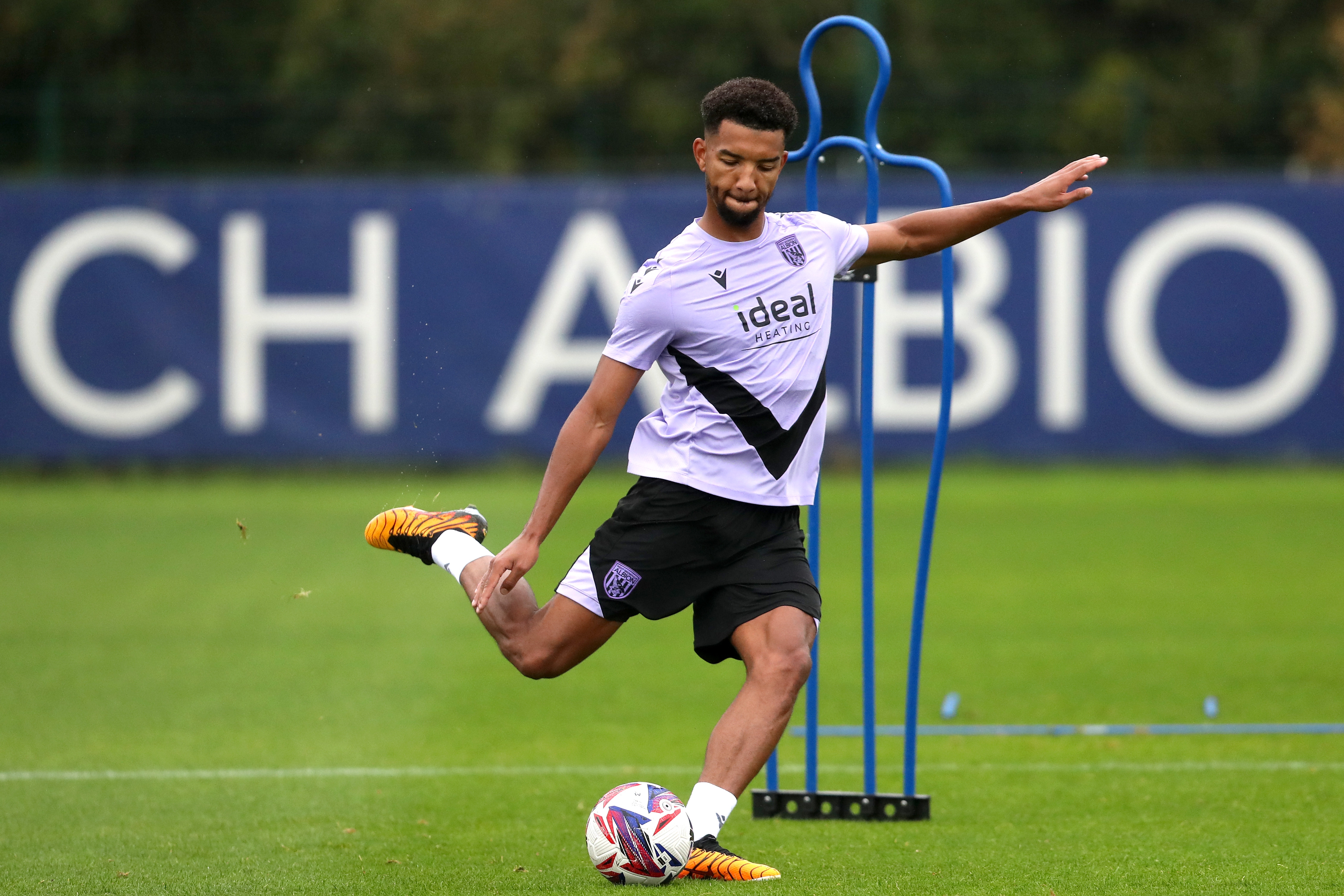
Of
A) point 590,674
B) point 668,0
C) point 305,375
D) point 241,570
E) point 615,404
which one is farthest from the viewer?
point 668,0

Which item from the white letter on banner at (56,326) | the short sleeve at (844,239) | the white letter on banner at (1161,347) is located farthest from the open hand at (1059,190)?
the white letter on banner at (56,326)

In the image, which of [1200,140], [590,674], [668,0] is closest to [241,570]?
[590,674]

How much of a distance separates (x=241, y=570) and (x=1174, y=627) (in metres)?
6.50

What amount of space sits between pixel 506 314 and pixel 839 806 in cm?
1232

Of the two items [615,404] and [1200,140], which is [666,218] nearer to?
[1200,140]

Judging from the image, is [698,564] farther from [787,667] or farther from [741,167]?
[741,167]

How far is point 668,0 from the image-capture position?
25.8 m

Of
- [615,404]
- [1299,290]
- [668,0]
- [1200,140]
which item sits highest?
[668,0]

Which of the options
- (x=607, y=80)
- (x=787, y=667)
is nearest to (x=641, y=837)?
(x=787, y=667)

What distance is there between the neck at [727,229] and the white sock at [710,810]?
1625mm

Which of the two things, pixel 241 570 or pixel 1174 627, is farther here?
pixel 241 570

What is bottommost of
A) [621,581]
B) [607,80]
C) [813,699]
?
[813,699]

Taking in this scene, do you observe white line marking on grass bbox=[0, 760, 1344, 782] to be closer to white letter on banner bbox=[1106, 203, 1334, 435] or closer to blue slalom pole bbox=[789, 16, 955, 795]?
blue slalom pole bbox=[789, 16, 955, 795]

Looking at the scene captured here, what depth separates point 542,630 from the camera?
5609 mm
